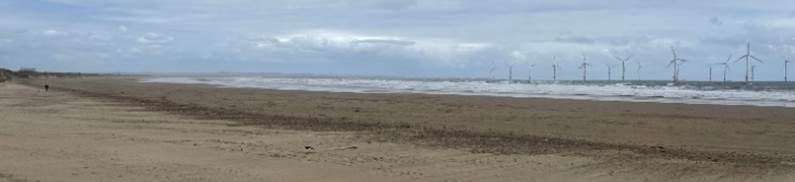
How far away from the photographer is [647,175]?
10398mm

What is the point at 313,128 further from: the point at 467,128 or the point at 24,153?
the point at 24,153

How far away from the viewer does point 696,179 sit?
10.1 m

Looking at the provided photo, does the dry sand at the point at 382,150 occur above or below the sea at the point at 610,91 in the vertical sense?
above

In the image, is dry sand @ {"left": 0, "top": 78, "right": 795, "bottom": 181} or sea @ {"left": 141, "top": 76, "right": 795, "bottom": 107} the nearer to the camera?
dry sand @ {"left": 0, "top": 78, "right": 795, "bottom": 181}

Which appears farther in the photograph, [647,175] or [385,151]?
[385,151]

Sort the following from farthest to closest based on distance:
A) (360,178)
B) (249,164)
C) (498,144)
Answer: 1. (498,144)
2. (249,164)
3. (360,178)

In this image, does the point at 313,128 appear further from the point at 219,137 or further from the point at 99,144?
the point at 99,144

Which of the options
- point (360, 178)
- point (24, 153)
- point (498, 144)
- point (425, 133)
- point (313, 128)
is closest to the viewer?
point (360, 178)

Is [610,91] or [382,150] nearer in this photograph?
[382,150]

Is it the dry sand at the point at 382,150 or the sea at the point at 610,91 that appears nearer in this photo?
the dry sand at the point at 382,150

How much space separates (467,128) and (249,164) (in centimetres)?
853

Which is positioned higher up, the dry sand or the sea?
the dry sand

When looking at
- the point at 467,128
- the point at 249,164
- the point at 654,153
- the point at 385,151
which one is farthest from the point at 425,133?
the point at 249,164

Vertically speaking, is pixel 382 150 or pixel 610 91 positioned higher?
pixel 382 150
